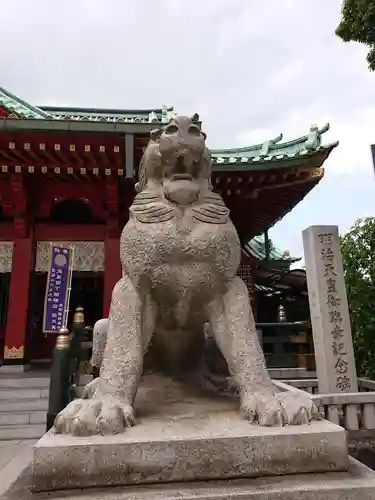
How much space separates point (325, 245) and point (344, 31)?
9.19 ft

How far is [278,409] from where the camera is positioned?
156 centimetres

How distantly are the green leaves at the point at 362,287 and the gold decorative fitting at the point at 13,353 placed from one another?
519 centimetres

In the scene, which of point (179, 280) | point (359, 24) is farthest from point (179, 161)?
point (359, 24)

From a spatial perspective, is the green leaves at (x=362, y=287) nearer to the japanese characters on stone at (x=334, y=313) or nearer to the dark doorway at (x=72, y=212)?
the japanese characters on stone at (x=334, y=313)

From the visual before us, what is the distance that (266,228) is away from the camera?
1062 centimetres

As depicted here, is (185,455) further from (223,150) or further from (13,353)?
(223,150)

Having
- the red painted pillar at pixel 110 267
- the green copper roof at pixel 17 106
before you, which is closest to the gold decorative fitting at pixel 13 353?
the red painted pillar at pixel 110 267

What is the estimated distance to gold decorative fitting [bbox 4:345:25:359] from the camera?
684cm

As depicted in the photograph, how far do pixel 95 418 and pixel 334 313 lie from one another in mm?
4350

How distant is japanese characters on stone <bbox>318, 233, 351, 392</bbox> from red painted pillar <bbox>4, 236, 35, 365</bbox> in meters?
4.82

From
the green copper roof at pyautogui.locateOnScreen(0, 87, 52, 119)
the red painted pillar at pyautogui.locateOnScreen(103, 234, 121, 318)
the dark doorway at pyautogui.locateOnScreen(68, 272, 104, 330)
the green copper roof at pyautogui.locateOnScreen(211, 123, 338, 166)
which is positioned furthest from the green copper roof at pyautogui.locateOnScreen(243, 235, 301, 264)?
the green copper roof at pyautogui.locateOnScreen(0, 87, 52, 119)

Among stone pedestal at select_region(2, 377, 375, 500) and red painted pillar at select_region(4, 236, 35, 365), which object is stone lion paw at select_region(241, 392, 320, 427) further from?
red painted pillar at select_region(4, 236, 35, 365)

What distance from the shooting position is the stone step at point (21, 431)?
4.36m

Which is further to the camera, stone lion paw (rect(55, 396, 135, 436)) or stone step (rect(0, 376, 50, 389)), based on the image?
stone step (rect(0, 376, 50, 389))
